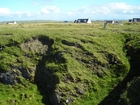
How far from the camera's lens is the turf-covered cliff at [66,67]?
32688mm

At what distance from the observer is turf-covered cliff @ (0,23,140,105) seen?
107ft

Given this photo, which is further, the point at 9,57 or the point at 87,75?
the point at 9,57

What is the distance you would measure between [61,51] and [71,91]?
24.1ft

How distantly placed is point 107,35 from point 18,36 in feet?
51.9

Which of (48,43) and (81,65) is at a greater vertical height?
(48,43)

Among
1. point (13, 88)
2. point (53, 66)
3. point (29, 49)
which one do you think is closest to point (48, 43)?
point (29, 49)

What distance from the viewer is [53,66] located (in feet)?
117

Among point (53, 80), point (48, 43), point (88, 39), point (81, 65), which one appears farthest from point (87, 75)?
point (48, 43)

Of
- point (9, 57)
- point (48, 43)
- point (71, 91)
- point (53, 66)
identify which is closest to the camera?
point (71, 91)

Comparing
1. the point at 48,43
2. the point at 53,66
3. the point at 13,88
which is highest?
the point at 48,43

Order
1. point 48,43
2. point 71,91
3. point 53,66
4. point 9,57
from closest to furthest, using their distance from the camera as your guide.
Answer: point 71,91 < point 53,66 < point 9,57 < point 48,43

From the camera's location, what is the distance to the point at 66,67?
34.7 m

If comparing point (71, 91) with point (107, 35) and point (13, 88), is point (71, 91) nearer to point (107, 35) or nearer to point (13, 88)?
point (13, 88)

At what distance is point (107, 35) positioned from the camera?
4225cm
